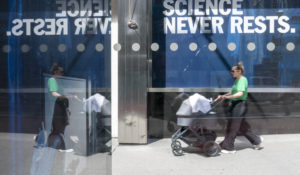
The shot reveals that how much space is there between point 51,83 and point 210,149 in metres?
3.62

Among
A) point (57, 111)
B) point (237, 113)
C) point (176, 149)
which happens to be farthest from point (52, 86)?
point (237, 113)

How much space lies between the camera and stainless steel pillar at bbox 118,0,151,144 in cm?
557

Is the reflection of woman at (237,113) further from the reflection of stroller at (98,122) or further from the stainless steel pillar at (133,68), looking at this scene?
the reflection of stroller at (98,122)

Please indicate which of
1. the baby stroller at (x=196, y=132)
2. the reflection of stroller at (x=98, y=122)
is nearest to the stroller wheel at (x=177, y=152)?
the baby stroller at (x=196, y=132)

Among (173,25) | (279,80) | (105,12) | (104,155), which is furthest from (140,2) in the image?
(104,155)

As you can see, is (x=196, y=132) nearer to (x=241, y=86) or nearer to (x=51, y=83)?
(x=241, y=86)

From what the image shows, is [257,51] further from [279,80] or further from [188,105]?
[188,105]

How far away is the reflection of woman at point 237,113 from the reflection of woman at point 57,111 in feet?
12.1

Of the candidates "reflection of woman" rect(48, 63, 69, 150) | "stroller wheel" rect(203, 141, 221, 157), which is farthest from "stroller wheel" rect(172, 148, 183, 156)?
"reflection of woman" rect(48, 63, 69, 150)

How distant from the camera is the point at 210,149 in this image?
5.14 meters

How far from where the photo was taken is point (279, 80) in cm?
559

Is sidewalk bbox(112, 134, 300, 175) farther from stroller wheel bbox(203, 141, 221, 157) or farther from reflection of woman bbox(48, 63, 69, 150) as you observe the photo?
reflection of woman bbox(48, 63, 69, 150)

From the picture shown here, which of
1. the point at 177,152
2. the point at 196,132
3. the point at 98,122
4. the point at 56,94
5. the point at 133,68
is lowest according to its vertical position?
the point at 177,152

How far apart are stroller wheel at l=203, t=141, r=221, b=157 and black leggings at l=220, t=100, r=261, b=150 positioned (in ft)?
0.79
